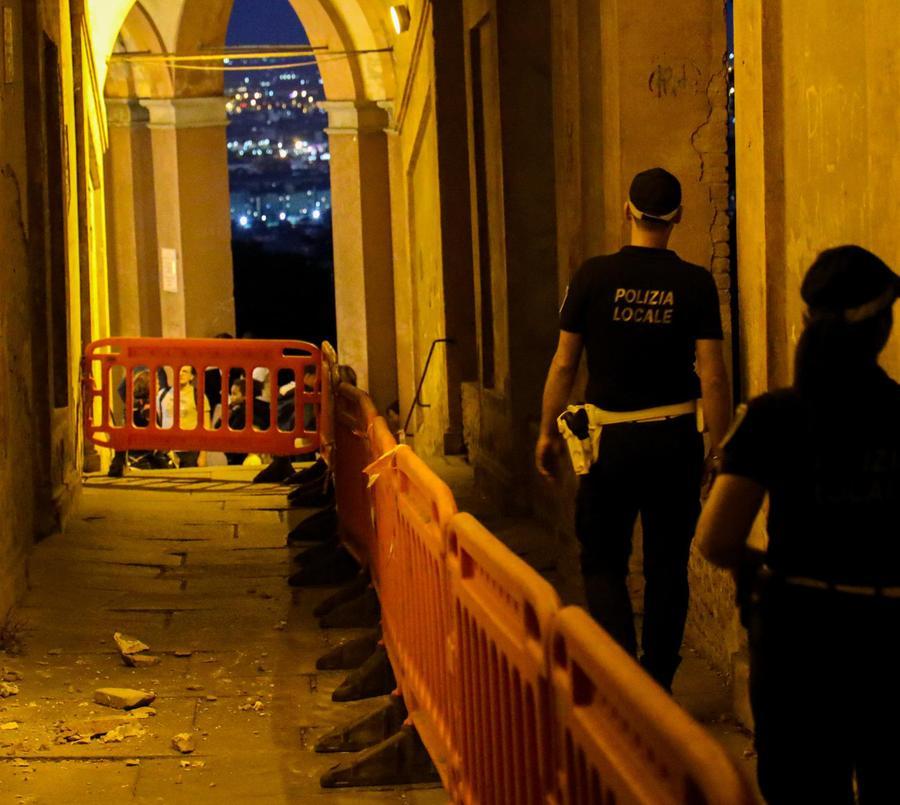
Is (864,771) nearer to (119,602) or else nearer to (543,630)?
(543,630)

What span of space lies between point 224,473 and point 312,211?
3119 inches

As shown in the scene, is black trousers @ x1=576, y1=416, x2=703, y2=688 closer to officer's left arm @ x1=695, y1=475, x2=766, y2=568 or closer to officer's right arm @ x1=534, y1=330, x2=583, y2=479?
officer's right arm @ x1=534, y1=330, x2=583, y2=479

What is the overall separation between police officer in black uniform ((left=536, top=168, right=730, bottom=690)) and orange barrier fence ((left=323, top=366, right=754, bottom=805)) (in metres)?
0.53

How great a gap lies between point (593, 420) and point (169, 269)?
60.9ft

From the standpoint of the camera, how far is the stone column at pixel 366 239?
21.2 m

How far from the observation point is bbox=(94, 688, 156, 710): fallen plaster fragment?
6.79 metres

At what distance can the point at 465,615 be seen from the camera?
4.74m

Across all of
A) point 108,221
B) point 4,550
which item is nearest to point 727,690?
point 4,550

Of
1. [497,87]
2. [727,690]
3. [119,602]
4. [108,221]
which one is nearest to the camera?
[727,690]

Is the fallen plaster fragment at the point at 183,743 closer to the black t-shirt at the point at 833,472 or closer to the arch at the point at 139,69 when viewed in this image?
the black t-shirt at the point at 833,472

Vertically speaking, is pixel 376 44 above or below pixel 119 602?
above

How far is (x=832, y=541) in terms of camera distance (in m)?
3.17

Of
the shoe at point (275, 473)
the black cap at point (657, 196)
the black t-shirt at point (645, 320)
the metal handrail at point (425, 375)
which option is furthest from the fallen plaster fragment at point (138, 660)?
the shoe at point (275, 473)

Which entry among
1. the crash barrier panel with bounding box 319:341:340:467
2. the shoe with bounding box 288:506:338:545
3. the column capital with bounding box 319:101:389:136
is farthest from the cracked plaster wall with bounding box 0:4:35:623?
the column capital with bounding box 319:101:389:136
